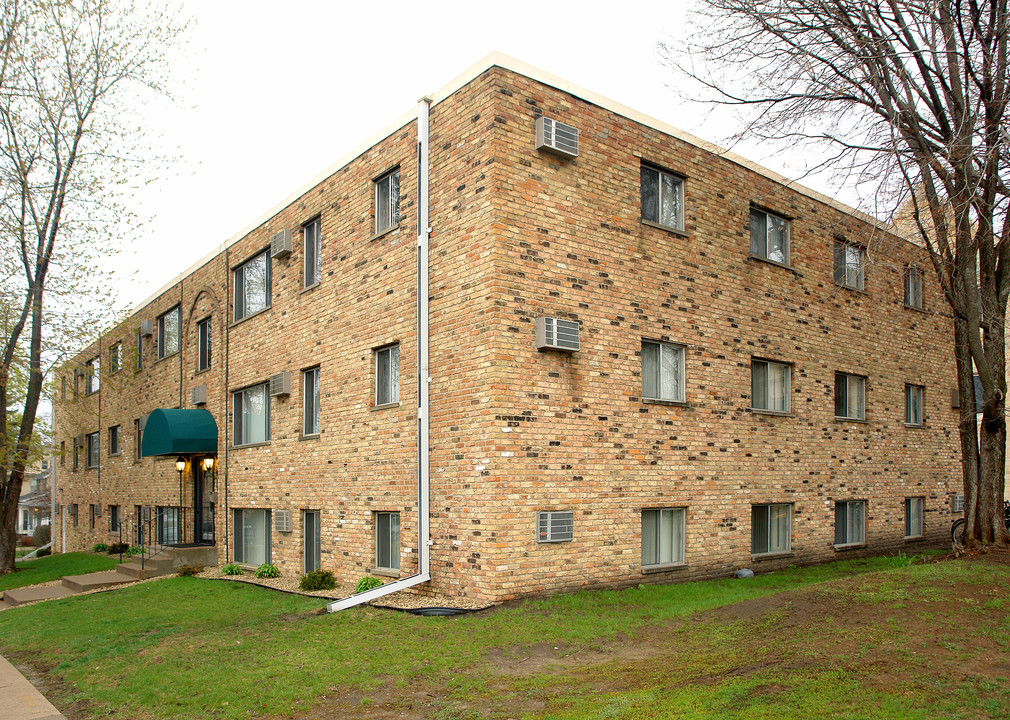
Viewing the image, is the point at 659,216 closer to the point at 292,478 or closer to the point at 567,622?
the point at 567,622

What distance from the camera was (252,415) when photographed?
18406 mm

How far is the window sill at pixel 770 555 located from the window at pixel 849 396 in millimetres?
3315

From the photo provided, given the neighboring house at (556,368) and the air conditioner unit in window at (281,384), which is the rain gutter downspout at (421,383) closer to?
the neighboring house at (556,368)

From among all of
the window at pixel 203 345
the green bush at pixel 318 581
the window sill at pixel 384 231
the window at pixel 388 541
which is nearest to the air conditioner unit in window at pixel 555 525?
the window at pixel 388 541

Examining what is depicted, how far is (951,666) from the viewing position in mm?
6348

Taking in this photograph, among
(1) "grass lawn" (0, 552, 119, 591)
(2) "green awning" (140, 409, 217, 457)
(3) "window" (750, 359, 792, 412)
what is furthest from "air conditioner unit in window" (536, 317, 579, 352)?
(1) "grass lawn" (0, 552, 119, 591)

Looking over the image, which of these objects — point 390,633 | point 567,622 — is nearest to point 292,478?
point 390,633

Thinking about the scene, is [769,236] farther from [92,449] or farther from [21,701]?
[92,449]

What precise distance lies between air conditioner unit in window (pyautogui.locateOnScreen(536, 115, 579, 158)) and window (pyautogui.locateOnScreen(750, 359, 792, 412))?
5.61 metres

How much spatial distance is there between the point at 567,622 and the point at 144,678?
4709 millimetres

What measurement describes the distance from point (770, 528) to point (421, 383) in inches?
289

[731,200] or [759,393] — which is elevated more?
[731,200]

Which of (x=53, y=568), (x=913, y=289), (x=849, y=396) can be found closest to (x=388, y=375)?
(x=849, y=396)

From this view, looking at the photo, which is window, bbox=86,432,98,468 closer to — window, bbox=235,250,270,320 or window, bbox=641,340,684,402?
window, bbox=235,250,270,320
